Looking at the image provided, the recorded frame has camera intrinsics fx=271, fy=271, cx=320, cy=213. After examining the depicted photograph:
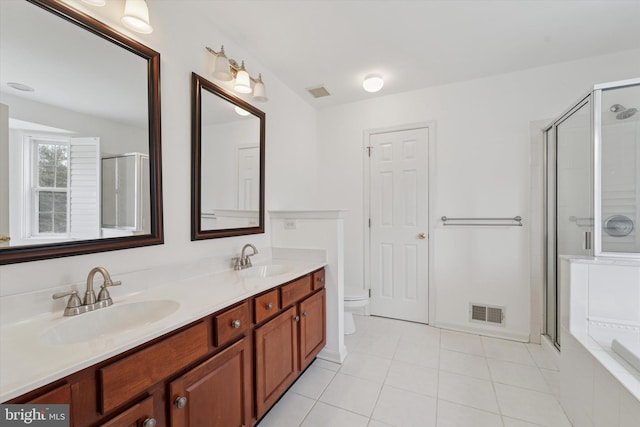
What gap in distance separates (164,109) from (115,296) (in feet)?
3.26

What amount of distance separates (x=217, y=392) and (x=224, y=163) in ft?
4.49

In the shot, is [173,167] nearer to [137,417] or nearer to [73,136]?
[73,136]

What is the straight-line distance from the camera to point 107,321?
43.9 inches

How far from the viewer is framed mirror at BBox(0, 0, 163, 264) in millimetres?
994

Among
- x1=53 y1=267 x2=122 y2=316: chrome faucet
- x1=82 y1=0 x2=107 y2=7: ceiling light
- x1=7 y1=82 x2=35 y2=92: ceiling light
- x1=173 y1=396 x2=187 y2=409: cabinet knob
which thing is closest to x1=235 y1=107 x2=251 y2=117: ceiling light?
x1=82 y1=0 x2=107 y2=7: ceiling light

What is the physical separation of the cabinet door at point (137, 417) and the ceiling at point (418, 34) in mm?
1825

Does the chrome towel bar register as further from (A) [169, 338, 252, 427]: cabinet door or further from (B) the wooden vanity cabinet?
(A) [169, 338, 252, 427]: cabinet door

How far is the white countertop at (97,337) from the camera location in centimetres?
67

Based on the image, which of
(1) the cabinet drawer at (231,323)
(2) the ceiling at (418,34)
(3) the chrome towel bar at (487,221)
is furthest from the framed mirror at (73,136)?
(3) the chrome towel bar at (487,221)

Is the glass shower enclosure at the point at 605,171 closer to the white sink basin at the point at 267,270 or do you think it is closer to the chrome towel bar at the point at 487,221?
the chrome towel bar at the point at 487,221

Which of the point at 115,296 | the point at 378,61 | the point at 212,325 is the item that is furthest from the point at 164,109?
the point at 378,61

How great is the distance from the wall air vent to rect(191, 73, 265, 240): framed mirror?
2.19 meters

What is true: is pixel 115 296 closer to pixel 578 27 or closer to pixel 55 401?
pixel 55 401

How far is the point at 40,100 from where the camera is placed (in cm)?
107
